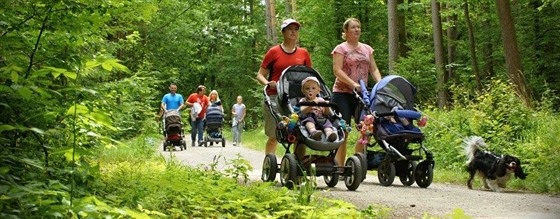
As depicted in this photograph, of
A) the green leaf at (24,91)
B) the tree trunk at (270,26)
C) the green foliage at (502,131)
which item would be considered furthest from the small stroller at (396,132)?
the tree trunk at (270,26)

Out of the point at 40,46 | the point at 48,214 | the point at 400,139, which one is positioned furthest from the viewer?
the point at 400,139

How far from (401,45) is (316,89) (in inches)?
655

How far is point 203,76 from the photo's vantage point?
55.8 m

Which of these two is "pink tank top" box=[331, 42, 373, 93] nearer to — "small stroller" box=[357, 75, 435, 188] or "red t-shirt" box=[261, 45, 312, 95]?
"small stroller" box=[357, 75, 435, 188]

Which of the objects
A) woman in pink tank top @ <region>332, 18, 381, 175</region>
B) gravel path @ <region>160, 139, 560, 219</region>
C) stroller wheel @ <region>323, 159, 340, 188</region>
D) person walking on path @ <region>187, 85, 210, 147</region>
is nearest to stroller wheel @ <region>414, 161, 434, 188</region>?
gravel path @ <region>160, 139, 560, 219</region>

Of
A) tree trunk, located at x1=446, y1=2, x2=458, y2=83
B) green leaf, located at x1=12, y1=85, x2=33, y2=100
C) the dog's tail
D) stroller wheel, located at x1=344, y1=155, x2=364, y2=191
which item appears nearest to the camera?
green leaf, located at x1=12, y1=85, x2=33, y2=100

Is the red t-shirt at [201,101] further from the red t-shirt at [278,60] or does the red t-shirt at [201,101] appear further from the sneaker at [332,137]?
the sneaker at [332,137]

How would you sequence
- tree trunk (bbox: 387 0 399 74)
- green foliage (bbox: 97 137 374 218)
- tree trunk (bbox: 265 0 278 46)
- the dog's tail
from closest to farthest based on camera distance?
green foliage (bbox: 97 137 374 218)
the dog's tail
tree trunk (bbox: 387 0 399 74)
tree trunk (bbox: 265 0 278 46)

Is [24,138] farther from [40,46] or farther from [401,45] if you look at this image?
[401,45]

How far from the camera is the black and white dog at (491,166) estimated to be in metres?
9.17

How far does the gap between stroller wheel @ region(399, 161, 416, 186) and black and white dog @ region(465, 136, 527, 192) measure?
83cm

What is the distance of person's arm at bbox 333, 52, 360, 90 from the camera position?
30.1 feet

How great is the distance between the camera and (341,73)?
920 centimetres

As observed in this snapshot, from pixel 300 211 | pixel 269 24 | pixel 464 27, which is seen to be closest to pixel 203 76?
pixel 269 24
